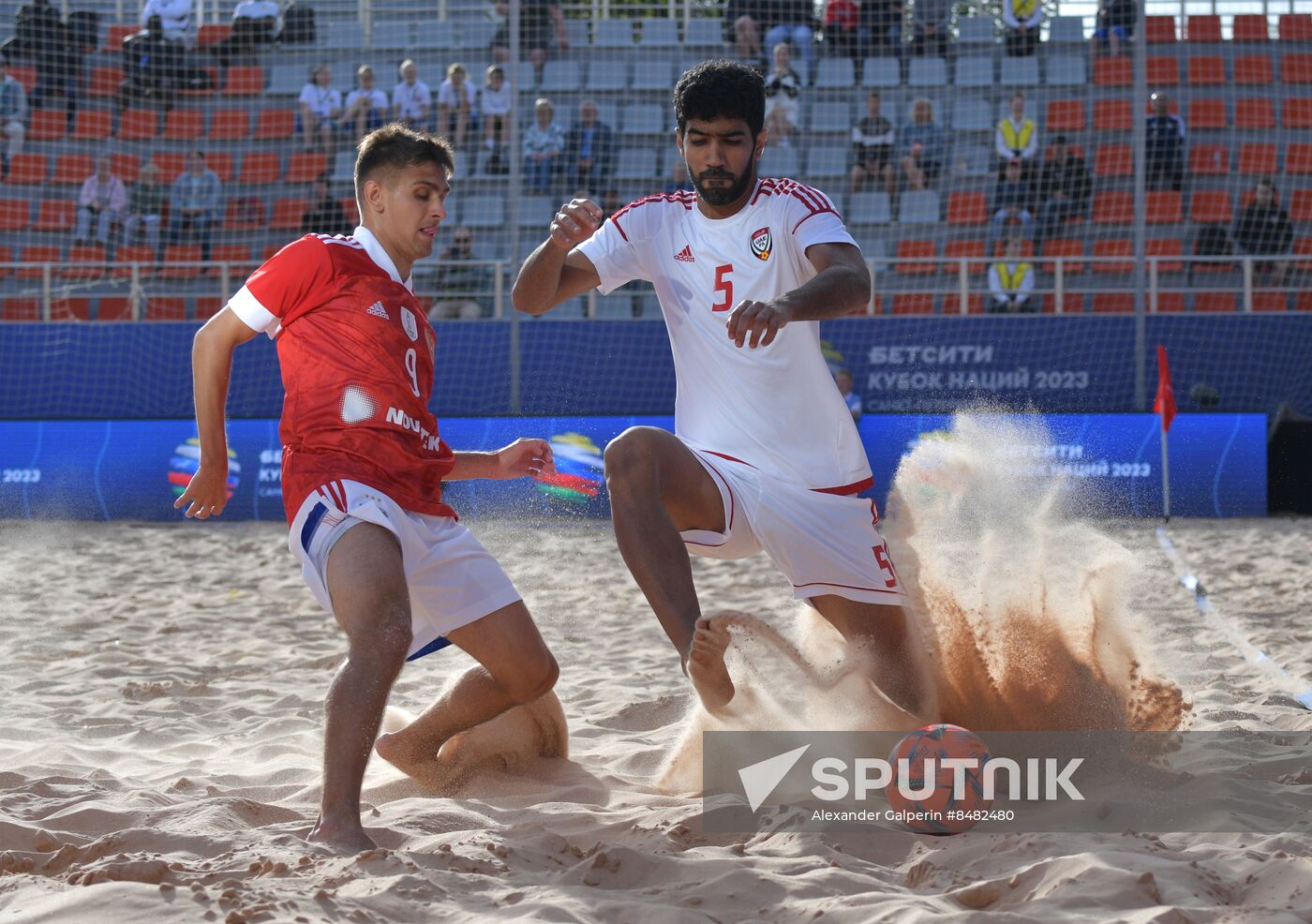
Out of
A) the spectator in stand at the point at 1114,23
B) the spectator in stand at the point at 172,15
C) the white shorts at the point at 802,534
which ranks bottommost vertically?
the white shorts at the point at 802,534

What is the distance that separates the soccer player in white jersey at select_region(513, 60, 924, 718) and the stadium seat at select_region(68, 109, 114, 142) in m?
11.7

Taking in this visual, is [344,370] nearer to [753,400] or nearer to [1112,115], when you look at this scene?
[753,400]

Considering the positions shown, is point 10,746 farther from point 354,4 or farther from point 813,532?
point 354,4

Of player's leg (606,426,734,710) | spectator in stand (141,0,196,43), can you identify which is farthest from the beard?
spectator in stand (141,0,196,43)

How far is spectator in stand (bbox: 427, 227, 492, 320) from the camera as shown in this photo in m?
12.5

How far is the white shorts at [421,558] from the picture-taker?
3.20 meters

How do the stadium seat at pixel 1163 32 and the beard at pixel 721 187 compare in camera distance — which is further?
the stadium seat at pixel 1163 32

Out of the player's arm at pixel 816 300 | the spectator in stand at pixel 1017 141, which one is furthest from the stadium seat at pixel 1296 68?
the player's arm at pixel 816 300

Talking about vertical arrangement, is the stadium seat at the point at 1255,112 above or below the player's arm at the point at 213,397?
above

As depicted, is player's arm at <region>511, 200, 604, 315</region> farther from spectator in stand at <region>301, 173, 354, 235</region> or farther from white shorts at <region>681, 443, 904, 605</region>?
spectator in stand at <region>301, 173, 354, 235</region>

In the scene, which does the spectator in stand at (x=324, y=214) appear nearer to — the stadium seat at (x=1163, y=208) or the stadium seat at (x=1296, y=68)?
the stadium seat at (x=1163, y=208)

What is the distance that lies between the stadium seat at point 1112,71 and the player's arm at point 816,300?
417 inches

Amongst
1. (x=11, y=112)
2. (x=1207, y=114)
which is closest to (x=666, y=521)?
(x=1207, y=114)

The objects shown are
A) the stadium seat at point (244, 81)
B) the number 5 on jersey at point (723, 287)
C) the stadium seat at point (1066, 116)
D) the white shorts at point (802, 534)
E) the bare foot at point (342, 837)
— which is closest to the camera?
the bare foot at point (342, 837)
